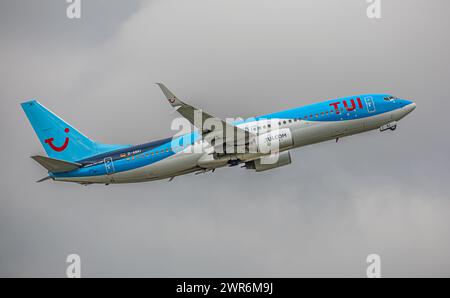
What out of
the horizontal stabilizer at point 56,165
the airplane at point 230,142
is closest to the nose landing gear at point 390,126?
the airplane at point 230,142

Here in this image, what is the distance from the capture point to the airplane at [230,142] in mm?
77438

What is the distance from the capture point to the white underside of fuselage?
77688 millimetres

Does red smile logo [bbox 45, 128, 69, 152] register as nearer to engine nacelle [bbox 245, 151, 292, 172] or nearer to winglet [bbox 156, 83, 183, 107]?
winglet [bbox 156, 83, 183, 107]

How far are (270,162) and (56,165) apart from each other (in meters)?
21.8

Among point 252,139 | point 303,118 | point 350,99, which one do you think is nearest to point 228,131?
point 252,139

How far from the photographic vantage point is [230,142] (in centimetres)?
7756

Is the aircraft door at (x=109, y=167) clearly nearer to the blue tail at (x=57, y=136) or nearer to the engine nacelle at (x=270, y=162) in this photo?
the blue tail at (x=57, y=136)

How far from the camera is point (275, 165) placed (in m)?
82.6

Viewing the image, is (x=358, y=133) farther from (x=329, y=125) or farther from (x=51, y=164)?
(x=51, y=164)

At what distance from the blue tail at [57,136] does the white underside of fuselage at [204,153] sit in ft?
12.7

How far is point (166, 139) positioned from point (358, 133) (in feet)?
63.8

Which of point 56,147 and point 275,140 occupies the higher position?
point 56,147

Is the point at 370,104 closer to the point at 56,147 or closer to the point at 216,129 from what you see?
the point at 216,129

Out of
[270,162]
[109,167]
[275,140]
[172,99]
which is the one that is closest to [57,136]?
[109,167]
